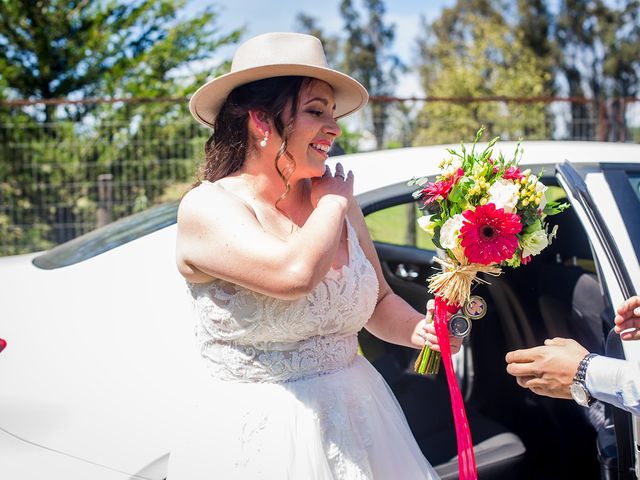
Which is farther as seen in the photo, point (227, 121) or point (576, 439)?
point (576, 439)

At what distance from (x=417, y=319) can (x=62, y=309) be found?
1059mm

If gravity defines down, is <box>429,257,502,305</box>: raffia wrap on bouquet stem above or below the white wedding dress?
above

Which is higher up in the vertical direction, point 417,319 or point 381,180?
point 381,180

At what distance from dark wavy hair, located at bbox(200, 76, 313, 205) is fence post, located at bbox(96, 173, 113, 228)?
5604 mm

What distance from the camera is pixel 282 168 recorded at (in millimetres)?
1973

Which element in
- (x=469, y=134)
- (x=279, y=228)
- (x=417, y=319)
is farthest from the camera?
(x=469, y=134)

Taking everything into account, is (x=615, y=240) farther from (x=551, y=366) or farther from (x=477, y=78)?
(x=477, y=78)

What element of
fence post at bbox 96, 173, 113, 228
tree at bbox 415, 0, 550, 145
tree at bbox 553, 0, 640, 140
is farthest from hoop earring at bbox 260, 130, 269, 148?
tree at bbox 553, 0, 640, 140

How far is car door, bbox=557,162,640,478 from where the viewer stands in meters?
2.20

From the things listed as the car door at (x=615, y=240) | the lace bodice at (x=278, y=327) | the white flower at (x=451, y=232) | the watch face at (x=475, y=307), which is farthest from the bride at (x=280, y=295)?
the car door at (x=615, y=240)

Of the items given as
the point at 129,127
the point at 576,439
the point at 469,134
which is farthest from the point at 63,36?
the point at 576,439

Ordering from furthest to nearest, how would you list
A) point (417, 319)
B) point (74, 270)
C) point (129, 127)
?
point (129, 127) → point (74, 270) → point (417, 319)

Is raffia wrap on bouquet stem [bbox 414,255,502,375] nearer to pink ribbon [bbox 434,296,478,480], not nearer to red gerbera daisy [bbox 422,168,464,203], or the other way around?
pink ribbon [bbox 434,296,478,480]

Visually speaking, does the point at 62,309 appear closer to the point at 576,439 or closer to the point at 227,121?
the point at 227,121
